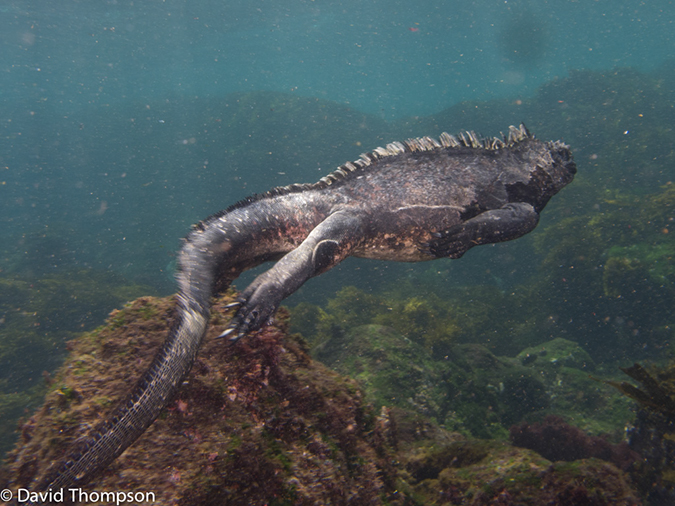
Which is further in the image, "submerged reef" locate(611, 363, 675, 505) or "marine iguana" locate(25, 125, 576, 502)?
"submerged reef" locate(611, 363, 675, 505)

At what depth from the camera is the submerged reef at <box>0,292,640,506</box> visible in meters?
1.55

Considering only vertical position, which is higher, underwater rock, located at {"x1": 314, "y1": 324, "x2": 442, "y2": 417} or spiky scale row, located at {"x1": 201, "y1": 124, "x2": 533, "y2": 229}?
spiky scale row, located at {"x1": 201, "y1": 124, "x2": 533, "y2": 229}

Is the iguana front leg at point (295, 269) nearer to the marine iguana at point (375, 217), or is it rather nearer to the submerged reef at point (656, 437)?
the marine iguana at point (375, 217)

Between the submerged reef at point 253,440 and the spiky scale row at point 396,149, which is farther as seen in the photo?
the spiky scale row at point 396,149

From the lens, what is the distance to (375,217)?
335cm

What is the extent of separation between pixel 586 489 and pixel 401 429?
84.2 inches

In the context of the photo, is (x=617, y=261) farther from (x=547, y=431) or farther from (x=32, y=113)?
(x=32, y=113)

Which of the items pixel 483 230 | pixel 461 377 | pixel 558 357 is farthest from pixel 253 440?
pixel 558 357

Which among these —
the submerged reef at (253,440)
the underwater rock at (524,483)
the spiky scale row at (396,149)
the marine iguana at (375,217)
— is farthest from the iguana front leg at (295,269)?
the underwater rock at (524,483)

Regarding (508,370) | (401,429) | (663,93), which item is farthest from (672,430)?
(663,93)

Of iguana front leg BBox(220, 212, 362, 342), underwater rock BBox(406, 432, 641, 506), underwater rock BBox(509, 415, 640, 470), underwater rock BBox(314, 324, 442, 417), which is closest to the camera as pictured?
underwater rock BBox(406, 432, 641, 506)

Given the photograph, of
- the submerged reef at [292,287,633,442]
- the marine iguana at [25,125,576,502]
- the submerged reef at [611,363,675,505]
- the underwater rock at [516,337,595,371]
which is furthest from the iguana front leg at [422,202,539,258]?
the underwater rock at [516,337,595,371]

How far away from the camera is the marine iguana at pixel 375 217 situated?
2494 millimetres

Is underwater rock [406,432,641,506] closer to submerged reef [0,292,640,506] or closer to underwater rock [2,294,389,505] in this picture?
submerged reef [0,292,640,506]
